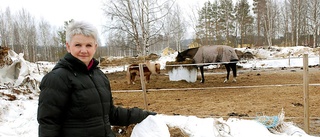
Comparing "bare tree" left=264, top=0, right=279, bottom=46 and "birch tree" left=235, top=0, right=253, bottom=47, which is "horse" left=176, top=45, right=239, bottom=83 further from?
"birch tree" left=235, top=0, right=253, bottom=47

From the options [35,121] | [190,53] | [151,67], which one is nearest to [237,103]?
[35,121]

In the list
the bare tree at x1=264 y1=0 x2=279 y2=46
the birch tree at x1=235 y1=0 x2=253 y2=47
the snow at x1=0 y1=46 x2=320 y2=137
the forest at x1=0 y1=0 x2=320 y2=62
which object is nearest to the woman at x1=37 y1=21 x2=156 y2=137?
the snow at x1=0 y1=46 x2=320 y2=137

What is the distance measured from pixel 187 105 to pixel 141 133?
133 inches

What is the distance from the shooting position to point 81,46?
1.36 metres

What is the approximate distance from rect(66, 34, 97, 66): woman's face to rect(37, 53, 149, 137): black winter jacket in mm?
32

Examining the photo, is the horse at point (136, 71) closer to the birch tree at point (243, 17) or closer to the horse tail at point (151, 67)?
the horse tail at point (151, 67)

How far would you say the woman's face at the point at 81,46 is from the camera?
134 centimetres

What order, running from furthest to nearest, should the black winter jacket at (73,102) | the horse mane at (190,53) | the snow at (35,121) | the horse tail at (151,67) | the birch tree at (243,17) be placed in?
1. the birch tree at (243,17)
2. the horse mane at (190,53)
3. the horse tail at (151,67)
4. the snow at (35,121)
5. the black winter jacket at (73,102)

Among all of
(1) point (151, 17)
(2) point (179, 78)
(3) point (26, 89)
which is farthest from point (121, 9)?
(3) point (26, 89)

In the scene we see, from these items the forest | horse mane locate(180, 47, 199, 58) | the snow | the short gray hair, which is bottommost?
the snow

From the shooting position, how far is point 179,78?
8555 mm

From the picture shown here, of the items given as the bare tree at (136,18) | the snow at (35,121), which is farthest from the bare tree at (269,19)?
the snow at (35,121)

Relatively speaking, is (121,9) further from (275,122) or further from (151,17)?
(275,122)

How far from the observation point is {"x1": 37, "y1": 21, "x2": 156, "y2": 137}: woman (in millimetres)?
1212
